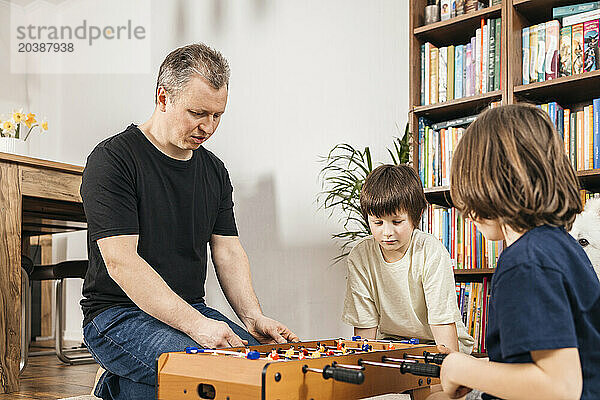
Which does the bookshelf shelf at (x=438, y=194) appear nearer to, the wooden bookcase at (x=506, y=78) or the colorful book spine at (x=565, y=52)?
the wooden bookcase at (x=506, y=78)

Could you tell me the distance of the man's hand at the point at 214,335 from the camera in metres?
1.45

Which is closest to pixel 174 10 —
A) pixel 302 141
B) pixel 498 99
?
pixel 302 141

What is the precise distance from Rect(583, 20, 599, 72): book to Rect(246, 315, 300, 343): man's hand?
143 cm

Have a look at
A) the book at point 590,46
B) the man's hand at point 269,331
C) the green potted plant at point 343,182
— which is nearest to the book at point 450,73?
the green potted plant at point 343,182

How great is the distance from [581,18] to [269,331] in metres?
1.59

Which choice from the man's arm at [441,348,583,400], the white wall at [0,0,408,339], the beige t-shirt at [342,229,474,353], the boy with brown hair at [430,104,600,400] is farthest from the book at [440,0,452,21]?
the man's arm at [441,348,583,400]

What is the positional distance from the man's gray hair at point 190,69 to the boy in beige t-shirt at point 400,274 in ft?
2.01

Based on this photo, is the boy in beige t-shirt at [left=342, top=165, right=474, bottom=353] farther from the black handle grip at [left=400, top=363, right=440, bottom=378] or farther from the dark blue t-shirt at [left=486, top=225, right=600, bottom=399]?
the dark blue t-shirt at [left=486, top=225, right=600, bottom=399]

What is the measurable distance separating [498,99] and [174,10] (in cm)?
208

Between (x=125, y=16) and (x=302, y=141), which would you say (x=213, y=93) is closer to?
(x=302, y=141)

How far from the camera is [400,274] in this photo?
6.71 feet

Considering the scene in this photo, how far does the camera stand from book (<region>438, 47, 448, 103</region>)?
2.58 m

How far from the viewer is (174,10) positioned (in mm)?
3705

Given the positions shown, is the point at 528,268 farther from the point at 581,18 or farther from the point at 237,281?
the point at 581,18
